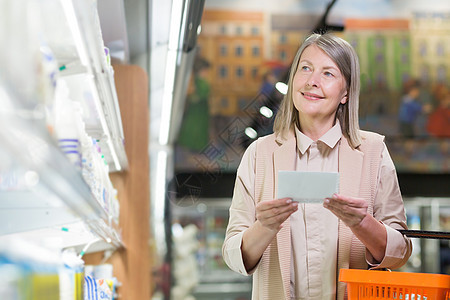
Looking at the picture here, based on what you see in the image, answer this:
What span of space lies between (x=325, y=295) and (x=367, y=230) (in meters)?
0.31

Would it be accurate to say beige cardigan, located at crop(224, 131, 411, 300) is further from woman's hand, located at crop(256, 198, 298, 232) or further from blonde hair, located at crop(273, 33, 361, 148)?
woman's hand, located at crop(256, 198, 298, 232)

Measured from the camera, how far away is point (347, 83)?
7.47 feet

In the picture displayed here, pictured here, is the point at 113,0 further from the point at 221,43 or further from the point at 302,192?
the point at 221,43

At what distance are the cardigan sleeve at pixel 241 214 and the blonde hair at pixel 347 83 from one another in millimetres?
170

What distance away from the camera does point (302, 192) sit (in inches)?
68.9

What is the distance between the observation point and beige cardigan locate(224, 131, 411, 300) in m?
2.12

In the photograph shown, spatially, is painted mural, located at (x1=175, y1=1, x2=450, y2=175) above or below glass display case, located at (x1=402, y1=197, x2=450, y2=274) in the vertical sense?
above

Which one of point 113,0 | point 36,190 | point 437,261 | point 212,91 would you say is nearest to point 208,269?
point 212,91

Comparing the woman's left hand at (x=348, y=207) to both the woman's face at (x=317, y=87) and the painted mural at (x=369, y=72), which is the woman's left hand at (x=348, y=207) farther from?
the painted mural at (x=369, y=72)

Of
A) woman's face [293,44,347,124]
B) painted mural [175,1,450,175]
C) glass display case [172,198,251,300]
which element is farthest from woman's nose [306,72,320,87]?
glass display case [172,198,251,300]

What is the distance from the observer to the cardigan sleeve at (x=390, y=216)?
201 centimetres

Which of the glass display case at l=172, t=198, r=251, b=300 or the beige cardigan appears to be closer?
the beige cardigan

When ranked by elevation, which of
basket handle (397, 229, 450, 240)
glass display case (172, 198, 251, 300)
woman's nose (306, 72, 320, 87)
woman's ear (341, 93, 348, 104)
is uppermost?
woman's nose (306, 72, 320, 87)

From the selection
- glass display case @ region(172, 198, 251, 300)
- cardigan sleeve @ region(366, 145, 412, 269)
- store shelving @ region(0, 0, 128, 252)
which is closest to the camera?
store shelving @ region(0, 0, 128, 252)
